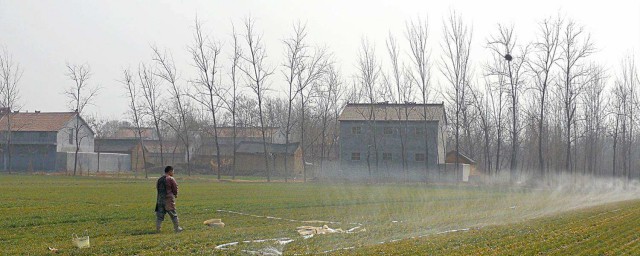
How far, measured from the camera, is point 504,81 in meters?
76.7

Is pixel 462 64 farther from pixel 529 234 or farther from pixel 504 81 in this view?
pixel 529 234

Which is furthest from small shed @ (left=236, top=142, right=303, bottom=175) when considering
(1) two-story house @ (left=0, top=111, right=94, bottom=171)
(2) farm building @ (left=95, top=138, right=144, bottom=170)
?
(1) two-story house @ (left=0, top=111, right=94, bottom=171)

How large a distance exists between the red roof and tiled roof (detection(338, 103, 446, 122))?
4092cm

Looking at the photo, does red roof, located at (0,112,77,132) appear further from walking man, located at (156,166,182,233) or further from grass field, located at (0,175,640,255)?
walking man, located at (156,166,182,233)

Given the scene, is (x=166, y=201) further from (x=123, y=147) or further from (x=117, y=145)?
(x=117, y=145)

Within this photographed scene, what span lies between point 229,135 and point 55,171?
4195cm

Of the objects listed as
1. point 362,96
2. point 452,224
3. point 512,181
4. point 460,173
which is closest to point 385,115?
point 362,96

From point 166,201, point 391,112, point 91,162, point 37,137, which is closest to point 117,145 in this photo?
point 37,137

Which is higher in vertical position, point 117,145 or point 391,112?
point 391,112

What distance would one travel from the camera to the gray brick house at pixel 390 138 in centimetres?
8512

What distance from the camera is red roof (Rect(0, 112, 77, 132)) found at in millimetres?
100625

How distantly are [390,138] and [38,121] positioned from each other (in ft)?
166

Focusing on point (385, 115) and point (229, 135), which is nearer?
point (385, 115)

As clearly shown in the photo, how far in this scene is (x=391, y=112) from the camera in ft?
292
